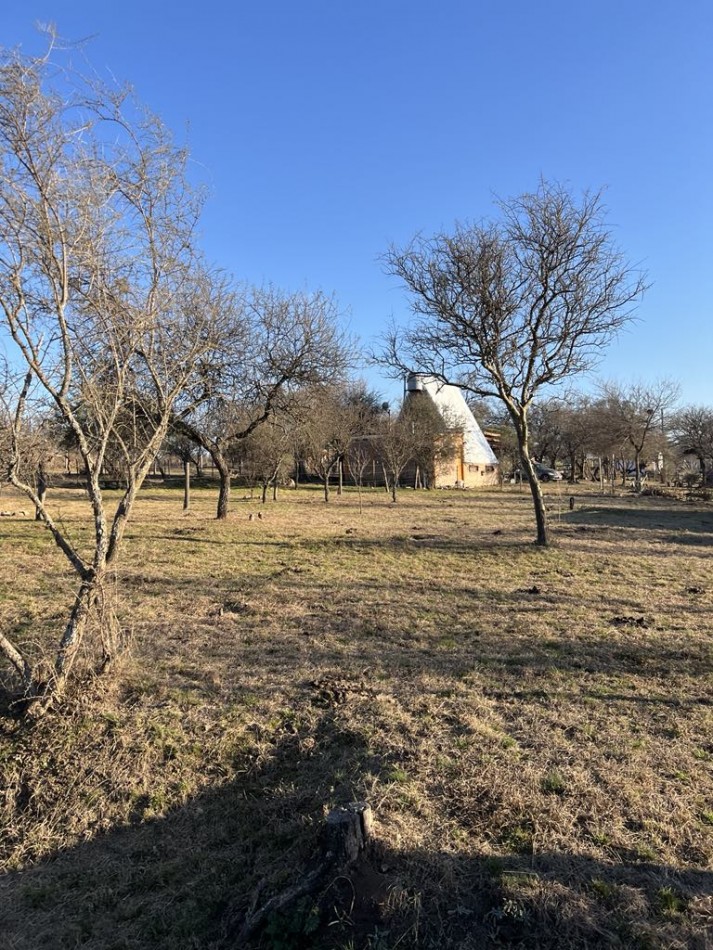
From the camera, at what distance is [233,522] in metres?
16.8

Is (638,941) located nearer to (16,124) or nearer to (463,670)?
(463,670)

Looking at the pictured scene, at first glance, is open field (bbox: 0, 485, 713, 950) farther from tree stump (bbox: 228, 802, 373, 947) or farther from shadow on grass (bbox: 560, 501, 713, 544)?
shadow on grass (bbox: 560, 501, 713, 544)

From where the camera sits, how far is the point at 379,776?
3338 millimetres

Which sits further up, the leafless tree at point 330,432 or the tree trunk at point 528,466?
the leafless tree at point 330,432

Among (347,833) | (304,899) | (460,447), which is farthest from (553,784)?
(460,447)

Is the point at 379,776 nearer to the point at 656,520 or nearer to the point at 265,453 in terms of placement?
the point at 656,520

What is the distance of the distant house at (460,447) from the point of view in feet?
134

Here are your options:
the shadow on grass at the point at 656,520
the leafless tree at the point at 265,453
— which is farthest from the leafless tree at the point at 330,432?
the shadow on grass at the point at 656,520

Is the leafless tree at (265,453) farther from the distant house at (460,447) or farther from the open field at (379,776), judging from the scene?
the open field at (379,776)

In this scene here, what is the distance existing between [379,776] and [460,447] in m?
40.5

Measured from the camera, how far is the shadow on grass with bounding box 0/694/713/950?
230 centimetres

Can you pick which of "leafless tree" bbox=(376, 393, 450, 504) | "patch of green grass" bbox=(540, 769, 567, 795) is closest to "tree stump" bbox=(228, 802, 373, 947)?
"patch of green grass" bbox=(540, 769, 567, 795)

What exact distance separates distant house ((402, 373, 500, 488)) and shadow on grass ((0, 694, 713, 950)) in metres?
36.0

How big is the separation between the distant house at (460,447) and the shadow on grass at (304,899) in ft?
118
